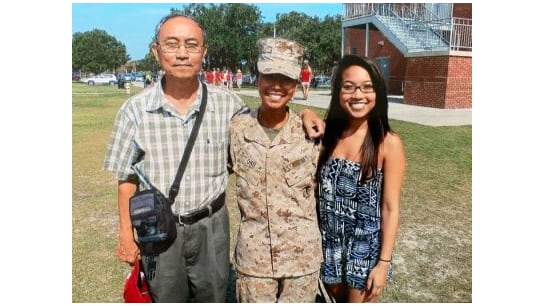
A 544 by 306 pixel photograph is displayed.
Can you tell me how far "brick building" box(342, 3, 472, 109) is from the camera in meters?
6.69

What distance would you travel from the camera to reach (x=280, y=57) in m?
1.87

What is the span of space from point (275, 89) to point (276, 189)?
41 cm

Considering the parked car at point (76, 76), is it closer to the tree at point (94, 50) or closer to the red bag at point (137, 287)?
the tree at point (94, 50)

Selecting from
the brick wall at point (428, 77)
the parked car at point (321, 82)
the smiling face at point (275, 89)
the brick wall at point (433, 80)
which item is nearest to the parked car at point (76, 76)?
the smiling face at point (275, 89)

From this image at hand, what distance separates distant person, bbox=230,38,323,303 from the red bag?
47 cm

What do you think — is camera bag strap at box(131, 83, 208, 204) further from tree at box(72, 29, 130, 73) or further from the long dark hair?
tree at box(72, 29, 130, 73)

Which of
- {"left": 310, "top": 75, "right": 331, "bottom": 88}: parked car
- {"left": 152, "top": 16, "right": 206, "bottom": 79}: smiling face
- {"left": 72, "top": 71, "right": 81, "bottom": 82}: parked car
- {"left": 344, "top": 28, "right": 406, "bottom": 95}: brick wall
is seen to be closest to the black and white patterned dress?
{"left": 152, "top": 16, "right": 206, "bottom": 79}: smiling face

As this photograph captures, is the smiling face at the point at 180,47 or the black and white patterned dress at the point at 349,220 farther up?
the smiling face at the point at 180,47

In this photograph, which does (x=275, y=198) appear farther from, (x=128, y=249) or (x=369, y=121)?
(x=128, y=249)

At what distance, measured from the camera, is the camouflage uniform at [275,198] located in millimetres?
1885

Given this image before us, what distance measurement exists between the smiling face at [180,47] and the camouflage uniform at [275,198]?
0.30 metres

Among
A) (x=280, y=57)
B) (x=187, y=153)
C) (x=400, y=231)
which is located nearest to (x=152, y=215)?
(x=187, y=153)
